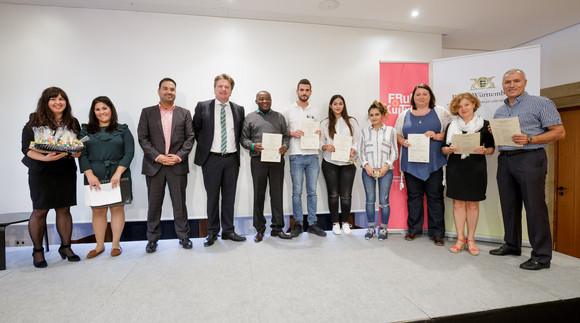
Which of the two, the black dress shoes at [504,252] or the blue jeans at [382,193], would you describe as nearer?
the black dress shoes at [504,252]

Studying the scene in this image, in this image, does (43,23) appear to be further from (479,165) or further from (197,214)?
(479,165)

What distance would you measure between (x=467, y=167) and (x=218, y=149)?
269 centimetres

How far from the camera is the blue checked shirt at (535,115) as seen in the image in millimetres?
2312

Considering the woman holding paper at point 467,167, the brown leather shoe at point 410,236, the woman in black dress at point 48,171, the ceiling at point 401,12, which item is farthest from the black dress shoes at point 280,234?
the ceiling at point 401,12

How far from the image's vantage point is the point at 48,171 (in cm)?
247

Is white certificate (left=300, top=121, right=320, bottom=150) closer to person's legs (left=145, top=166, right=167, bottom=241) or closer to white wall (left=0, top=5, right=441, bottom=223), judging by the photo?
white wall (left=0, top=5, right=441, bottom=223)

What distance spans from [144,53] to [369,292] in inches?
151

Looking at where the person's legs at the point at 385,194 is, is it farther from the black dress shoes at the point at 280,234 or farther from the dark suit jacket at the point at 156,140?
the dark suit jacket at the point at 156,140

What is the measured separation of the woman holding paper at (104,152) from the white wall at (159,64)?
0.79 metres

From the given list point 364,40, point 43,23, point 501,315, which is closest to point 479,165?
point 501,315

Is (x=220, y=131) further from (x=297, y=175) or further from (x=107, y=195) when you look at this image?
(x=107, y=195)

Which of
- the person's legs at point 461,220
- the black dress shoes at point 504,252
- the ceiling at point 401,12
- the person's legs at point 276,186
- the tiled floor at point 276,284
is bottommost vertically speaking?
the black dress shoes at point 504,252

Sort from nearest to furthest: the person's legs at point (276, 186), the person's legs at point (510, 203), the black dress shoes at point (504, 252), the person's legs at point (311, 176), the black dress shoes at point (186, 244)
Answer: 1. the person's legs at point (510, 203)
2. the black dress shoes at point (504, 252)
3. the black dress shoes at point (186, 244)
4. the person's legs at point (276, 186)
5. the person's legs at point (311, 176)

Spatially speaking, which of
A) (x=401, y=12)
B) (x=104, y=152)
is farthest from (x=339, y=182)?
(x=104, y=152)
